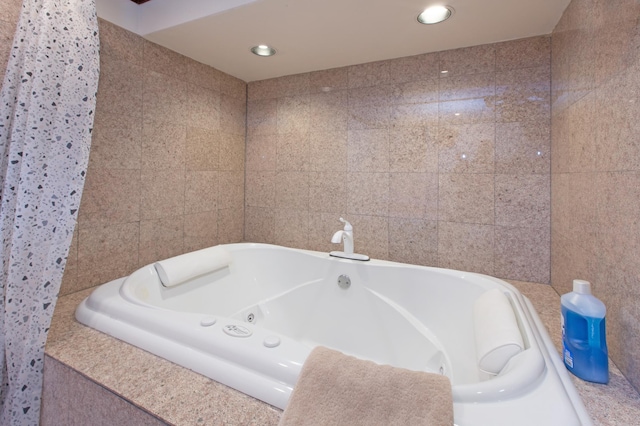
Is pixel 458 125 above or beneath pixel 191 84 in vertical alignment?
beneath

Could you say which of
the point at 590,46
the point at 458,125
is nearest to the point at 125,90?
the point at 458,125

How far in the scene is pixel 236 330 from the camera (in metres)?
1.00

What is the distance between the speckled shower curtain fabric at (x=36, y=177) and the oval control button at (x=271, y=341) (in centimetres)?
77

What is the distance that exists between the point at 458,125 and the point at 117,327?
1894 millimetres

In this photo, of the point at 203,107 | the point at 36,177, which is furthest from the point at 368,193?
the point at 36,177

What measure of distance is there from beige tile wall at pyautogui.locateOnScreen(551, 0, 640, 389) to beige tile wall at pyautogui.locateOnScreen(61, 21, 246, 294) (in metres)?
2.02

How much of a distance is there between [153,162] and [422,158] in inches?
62.8

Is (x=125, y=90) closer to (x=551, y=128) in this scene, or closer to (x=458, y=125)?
(x=458, y=125)

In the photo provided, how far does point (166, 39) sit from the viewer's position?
5.76ft

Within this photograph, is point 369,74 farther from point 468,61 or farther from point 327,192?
point 327,192

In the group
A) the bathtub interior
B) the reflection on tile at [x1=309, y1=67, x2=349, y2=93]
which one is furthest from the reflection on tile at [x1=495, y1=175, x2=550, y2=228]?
the reflection on tile at [x1=309, y1=67, x2=349, y2=93]

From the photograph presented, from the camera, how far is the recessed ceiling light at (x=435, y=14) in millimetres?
1417

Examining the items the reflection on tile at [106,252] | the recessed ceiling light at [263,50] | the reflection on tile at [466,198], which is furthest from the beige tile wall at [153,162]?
the reflection on tile at [466,198]

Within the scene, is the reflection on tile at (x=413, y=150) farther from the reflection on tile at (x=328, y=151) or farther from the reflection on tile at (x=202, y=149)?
the reflection on tile at (x=202, y=149)
